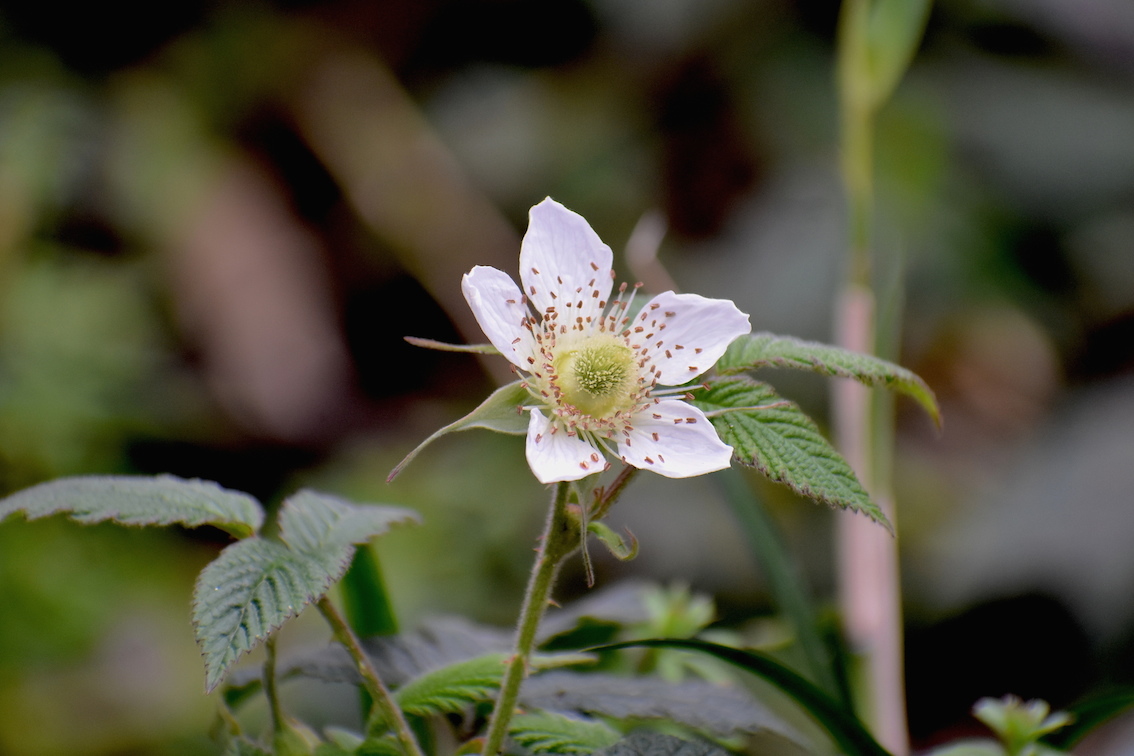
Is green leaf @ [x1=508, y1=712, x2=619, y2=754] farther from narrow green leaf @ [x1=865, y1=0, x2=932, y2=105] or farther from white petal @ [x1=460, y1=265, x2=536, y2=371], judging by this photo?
narrow green leaf @ [x1=865, y1=0, x2=932, y2=105]

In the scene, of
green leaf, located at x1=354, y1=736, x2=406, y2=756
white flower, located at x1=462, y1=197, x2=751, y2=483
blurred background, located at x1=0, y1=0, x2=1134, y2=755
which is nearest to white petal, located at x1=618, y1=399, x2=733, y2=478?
white flower, located at x1=462, y1=197, x2=751, y2=483

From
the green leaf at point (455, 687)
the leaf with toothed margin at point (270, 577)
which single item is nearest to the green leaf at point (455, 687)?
the green leaf at point (455, 687)

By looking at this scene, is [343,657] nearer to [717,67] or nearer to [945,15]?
[717,67]

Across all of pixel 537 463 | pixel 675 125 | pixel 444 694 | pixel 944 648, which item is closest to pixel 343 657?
pixel 444 694

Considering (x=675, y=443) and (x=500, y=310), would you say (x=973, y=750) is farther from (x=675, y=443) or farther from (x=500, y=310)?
(x=500, y=310)

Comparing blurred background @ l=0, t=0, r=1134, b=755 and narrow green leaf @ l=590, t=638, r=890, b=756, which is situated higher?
blurred background @ l=0, t=0, r=1134, b=755

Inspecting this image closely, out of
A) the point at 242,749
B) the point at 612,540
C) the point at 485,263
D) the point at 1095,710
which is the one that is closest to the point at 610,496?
the point at 612,540

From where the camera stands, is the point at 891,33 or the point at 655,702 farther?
the point at 891,33
